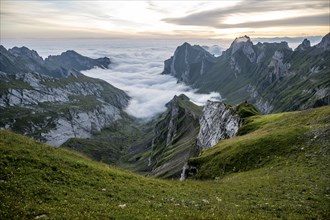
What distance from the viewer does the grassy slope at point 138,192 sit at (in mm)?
28359

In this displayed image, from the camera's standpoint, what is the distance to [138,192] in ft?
120

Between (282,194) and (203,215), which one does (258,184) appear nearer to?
(282,194)

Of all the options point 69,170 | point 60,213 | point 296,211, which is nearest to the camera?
point 60,213

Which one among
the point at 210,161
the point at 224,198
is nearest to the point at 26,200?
the point at 224,198

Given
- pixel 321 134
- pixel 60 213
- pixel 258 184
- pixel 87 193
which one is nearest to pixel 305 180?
pixel 258 184

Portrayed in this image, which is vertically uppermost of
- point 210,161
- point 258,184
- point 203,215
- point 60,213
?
point 60,213

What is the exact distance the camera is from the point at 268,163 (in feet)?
192

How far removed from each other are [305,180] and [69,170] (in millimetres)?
31604

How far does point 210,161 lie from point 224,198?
1409 inches

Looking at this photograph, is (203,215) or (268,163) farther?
(268,163)

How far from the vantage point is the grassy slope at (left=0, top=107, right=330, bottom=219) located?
93.0ft

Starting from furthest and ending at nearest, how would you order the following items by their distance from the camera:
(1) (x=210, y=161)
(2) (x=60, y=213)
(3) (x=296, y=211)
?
1. (1) (x=210, y=161)
2. (3) (x=296, y=211)
3. (2) (x=60, y=213)

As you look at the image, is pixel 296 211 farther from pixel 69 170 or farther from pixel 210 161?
pixel 210 161

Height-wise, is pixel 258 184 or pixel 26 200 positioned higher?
pixel 26 200
